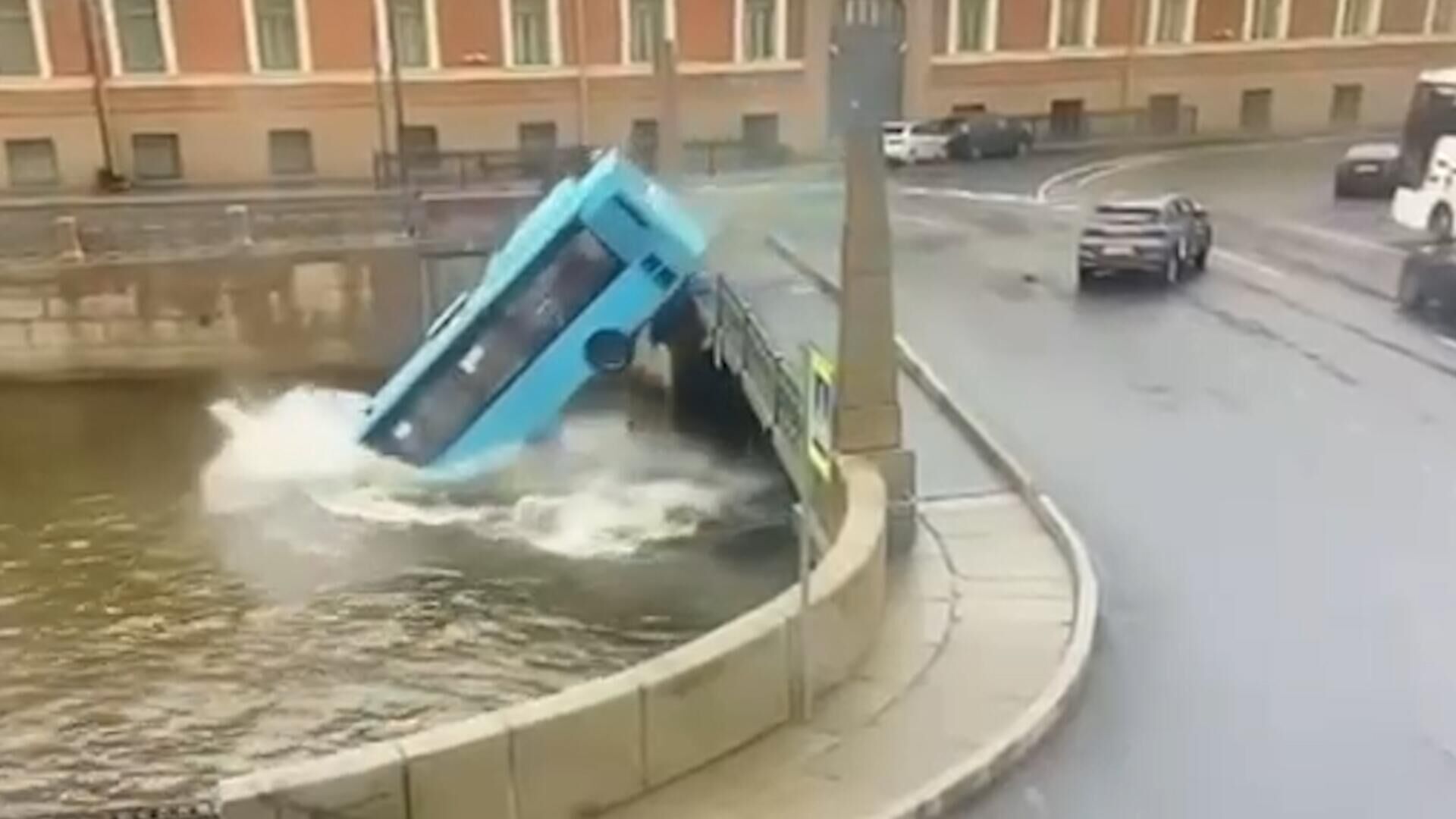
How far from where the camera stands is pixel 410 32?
123 ft

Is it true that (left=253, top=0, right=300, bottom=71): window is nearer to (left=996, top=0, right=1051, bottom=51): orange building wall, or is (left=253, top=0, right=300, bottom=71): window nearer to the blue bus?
(left=996, top=0, right=1051, bottom=51): orange building wall

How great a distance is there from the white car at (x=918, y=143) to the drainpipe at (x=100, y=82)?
1934 cm

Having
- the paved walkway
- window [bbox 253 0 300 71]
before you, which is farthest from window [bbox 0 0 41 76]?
the paved walkway

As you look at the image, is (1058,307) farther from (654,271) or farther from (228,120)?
(228,120)

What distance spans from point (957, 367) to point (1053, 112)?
996 inches

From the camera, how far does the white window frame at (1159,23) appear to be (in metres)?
43.5

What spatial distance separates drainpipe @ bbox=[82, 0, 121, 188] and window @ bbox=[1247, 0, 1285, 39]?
30422 mm

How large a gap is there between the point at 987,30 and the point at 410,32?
15567 millimetres

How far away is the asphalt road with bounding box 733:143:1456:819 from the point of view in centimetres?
1009

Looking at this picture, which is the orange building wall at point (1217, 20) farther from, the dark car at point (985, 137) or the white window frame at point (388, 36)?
the white window frame at point (388, 36)

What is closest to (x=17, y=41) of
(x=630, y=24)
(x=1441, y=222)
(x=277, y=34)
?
(x=277, y=34)

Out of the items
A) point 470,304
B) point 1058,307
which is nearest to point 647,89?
point 1058,307

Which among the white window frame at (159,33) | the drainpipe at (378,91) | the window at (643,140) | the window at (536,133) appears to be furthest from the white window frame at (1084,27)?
the white window frame at (159,33)

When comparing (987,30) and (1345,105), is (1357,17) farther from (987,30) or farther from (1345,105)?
(987,30)
